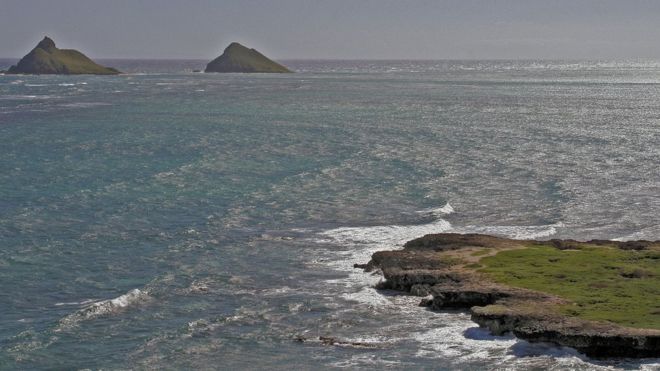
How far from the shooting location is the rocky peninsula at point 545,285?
32.2 metres

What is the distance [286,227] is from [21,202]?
18025mm

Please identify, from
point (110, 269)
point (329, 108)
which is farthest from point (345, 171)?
point (329, 108)

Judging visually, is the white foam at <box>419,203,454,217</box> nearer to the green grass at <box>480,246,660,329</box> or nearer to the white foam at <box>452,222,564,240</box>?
the white foam at <box>452,222,564,240</box>

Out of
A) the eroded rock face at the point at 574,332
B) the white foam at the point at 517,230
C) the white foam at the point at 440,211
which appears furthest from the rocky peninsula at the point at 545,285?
the white foam at the point at 440,211

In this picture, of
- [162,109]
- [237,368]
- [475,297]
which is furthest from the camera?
[162,109]

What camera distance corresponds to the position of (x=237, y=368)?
1196 inches

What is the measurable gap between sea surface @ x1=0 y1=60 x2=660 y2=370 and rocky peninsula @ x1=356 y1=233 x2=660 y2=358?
0.86 m

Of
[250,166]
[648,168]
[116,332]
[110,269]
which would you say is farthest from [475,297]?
[648,168]

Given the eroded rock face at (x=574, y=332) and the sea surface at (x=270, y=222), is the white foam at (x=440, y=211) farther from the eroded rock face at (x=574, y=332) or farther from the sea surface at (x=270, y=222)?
the eroded rock face at (x=574, y=332)

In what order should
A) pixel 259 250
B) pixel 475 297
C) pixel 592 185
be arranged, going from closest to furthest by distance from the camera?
pixel 475 297 < pixel 259 250 < pixel 592 185

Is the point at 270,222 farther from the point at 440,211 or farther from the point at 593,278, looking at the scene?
the point at 593,278

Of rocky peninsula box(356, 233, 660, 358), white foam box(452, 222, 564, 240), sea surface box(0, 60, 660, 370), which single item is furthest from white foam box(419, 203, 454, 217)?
rocky peninsula box(356, 233, 660, 358)

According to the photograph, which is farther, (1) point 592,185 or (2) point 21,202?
(1) point 592,185

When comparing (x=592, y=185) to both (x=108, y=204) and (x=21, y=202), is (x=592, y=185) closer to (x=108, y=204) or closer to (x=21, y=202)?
(x=108, y=204)
